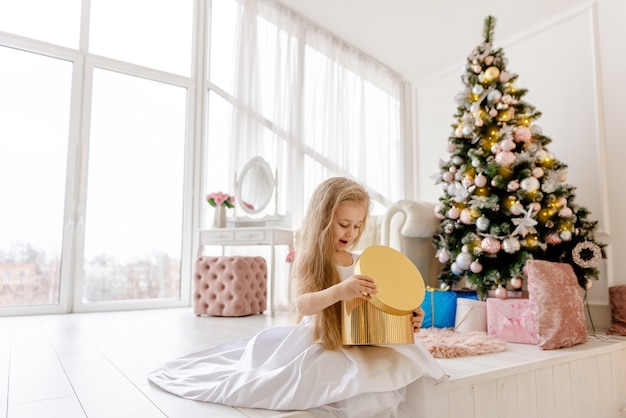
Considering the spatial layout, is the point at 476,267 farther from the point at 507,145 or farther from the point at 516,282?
the point at 507,145

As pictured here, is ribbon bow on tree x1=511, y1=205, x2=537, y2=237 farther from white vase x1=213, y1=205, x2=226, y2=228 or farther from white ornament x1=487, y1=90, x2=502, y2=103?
white vase x1=213, y1=205, x2=226, y2=228

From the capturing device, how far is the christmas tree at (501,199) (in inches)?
107

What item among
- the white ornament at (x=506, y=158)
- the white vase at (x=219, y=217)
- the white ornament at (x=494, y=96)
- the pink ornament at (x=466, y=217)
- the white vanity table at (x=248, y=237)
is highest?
the white ornament at (x=494, y=96)

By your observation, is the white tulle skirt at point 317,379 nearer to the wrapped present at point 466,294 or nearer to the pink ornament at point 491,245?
the pink ornament at point 491,245

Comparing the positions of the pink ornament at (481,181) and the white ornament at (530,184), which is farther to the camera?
the pink ornament at (481,181)

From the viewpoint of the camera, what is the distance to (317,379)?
128cm

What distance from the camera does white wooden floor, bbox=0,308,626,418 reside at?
130 centimetres

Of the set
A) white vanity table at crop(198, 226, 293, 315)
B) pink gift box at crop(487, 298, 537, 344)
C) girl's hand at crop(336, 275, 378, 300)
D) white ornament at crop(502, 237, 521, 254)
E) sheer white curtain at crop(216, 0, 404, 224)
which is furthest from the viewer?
sheer white curtain at crop(216, 0, 404, 224)

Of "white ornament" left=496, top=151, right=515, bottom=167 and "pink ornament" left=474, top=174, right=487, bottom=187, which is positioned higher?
"white ornament" left=496, top=151, right=515, bottom=167

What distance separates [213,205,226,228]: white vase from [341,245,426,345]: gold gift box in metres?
2.96

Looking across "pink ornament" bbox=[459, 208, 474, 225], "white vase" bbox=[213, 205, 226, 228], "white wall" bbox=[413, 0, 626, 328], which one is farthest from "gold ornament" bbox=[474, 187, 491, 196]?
"white vase" bbox=[213, 205, 226, 228]

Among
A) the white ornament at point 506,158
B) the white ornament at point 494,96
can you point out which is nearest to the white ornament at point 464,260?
the white ornament at point 506,158

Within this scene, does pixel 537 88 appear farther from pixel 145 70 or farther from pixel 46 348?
pixel 46 348

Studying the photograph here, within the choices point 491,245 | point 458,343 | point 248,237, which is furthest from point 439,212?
point 248,237
